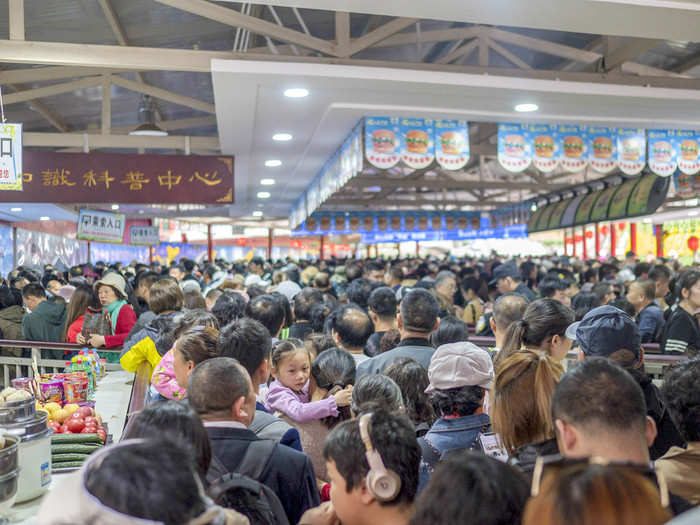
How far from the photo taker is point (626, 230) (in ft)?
97.4

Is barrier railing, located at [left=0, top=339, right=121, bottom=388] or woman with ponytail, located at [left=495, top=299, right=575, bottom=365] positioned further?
barrier railing, located at [left=0, top=339, right=121, bottom=388]

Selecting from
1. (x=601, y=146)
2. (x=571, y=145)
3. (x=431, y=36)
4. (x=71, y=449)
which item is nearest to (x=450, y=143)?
(x=431, y=36)

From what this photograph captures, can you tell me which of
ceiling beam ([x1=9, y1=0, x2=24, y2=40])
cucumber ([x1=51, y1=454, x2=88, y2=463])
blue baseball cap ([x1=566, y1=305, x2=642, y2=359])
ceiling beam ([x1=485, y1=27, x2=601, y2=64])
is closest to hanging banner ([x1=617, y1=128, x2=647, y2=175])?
ceiling beam ([x1=485, y1=27, x2=601, y2=64])

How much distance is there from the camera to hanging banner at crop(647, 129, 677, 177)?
28.7ft

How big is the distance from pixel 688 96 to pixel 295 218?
14025 millimetres

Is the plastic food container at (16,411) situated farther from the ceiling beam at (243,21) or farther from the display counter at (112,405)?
the ceiling beam at (243,21)

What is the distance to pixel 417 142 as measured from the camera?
7961 mm

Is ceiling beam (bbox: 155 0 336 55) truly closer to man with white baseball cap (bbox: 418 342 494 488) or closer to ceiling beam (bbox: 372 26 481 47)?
ceiling beam (bbox: 372 26 481 47)

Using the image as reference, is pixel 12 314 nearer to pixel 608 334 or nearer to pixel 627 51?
pixel 608 334

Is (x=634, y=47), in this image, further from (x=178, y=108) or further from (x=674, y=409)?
(x=178, y=108)

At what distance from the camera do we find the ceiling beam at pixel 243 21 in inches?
225

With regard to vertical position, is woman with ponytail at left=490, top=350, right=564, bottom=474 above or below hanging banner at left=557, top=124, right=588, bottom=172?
below

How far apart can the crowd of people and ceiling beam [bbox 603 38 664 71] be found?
8.80 feet

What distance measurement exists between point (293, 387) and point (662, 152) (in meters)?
7.27
